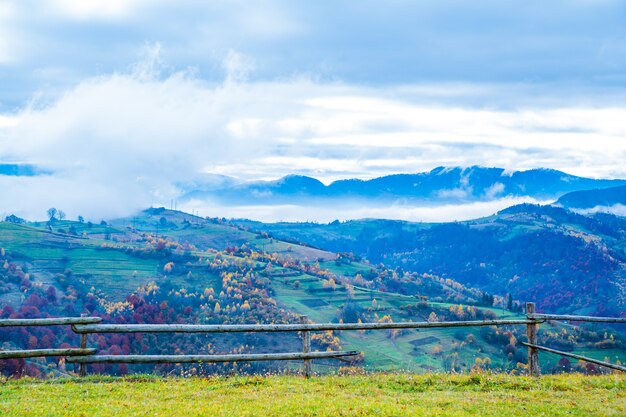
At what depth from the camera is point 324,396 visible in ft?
53.8

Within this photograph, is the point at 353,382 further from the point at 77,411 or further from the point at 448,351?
the point at 448,351

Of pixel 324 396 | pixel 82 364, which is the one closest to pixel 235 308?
pixel 82 364

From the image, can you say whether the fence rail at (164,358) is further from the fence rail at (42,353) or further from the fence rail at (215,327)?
the fence rail at (215,327)

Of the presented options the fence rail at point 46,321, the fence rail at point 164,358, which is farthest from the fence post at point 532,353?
the fence rail at point 46,321

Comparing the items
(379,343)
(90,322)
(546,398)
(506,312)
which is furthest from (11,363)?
(506,312)

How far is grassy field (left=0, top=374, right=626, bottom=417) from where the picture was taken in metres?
14.4

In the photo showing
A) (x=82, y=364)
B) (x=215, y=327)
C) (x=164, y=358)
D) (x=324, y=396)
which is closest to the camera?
(x=324, y=396)

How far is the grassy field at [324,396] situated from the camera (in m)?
14.4

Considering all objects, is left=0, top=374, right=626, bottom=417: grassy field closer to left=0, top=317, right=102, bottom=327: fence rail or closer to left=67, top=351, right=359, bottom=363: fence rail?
left=67, top=351, right=359, bottom=363: fence rail

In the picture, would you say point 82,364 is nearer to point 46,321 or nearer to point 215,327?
point 46,321

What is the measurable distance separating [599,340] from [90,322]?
457 ft

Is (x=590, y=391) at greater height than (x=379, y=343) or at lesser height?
greater

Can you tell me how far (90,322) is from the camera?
18.5 m

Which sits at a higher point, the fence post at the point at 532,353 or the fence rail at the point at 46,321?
the fence rail at the point at 46,321
